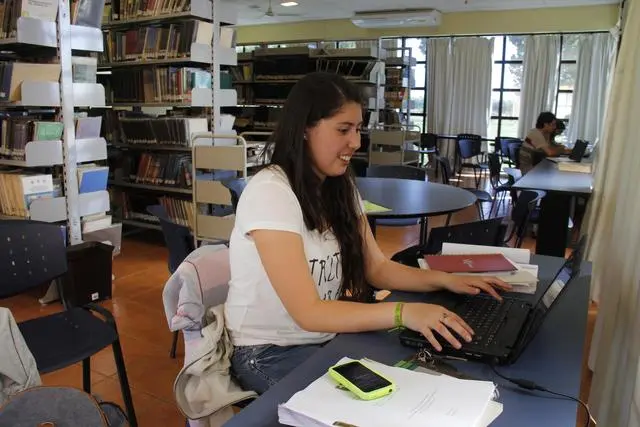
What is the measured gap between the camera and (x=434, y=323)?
113 centimetres

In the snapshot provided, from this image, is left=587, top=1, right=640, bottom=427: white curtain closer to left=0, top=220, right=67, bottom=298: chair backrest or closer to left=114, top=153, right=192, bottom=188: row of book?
left=0, top=220, right=67, bottom=298: chair backrest

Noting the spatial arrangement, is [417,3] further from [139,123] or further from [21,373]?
[21,373]

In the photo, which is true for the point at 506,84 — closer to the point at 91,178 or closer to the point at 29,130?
the point at 91,178

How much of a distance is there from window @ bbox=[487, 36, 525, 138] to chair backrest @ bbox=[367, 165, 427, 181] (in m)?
6.07

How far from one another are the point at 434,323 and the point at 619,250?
1.33m

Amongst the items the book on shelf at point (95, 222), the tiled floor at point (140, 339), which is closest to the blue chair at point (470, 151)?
the tiled floor at point (140, 339)

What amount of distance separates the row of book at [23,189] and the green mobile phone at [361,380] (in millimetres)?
3138

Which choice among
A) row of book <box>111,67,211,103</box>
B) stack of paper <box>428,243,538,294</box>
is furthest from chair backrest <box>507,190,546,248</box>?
row of book <box>111,67,211,103</box>

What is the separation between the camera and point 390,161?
6.45 meters

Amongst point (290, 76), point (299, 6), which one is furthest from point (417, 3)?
point (290, 76)

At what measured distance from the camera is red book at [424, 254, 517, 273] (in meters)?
1.57

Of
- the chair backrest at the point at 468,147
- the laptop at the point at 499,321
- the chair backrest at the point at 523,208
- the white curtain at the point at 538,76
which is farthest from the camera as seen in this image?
the white curtain at the point at 538,76

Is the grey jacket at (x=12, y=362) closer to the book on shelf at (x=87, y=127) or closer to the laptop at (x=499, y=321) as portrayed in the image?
the laptop at (x=499, y=321)

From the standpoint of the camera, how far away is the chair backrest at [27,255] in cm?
202
